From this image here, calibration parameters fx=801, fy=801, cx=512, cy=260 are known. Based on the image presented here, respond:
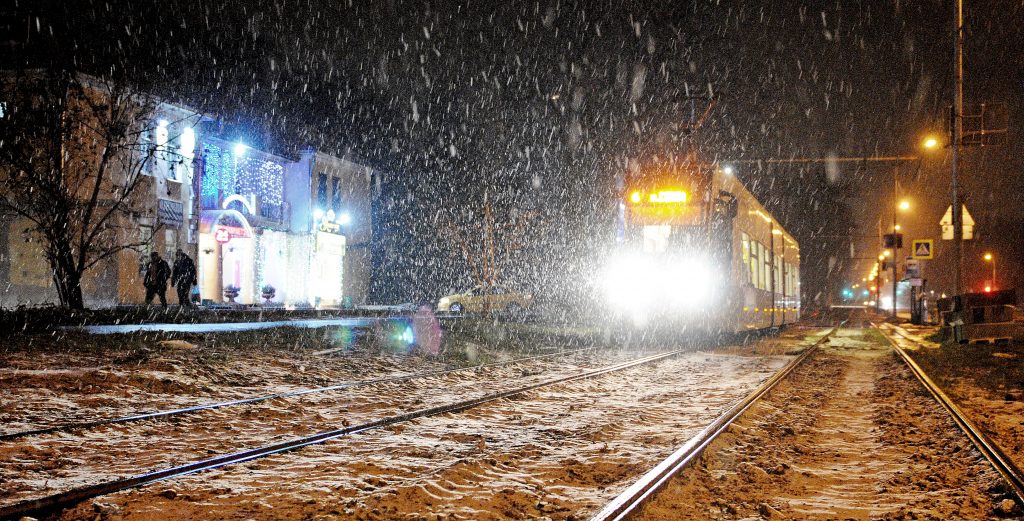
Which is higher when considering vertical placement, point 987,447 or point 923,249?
point 923,249

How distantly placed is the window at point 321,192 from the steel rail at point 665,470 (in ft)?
106

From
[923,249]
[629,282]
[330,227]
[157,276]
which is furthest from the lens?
[330,227]

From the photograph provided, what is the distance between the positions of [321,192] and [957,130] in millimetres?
28225

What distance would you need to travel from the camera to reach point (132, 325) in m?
16.9

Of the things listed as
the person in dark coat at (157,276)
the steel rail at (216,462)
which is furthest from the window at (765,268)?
the person in dark coat at (157,276)

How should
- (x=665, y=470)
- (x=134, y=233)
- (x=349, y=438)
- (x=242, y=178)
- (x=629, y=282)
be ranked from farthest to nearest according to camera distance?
(x=242, y=178) → (x=134, y=233) → (x=629, y=282) → (x=349, y=438) → (x=665, y=470)

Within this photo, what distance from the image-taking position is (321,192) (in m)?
39.5

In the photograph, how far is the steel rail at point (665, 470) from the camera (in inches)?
181

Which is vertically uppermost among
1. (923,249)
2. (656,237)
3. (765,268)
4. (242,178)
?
(242,178)

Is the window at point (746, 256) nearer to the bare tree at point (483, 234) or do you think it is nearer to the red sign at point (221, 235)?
the red sign at point (221, 235)

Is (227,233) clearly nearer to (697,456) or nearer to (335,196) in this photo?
(335,196)

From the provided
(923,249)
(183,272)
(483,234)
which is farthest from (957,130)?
(483,234)

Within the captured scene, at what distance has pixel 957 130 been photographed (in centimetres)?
2028

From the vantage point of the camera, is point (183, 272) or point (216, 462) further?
point (183, 272)
